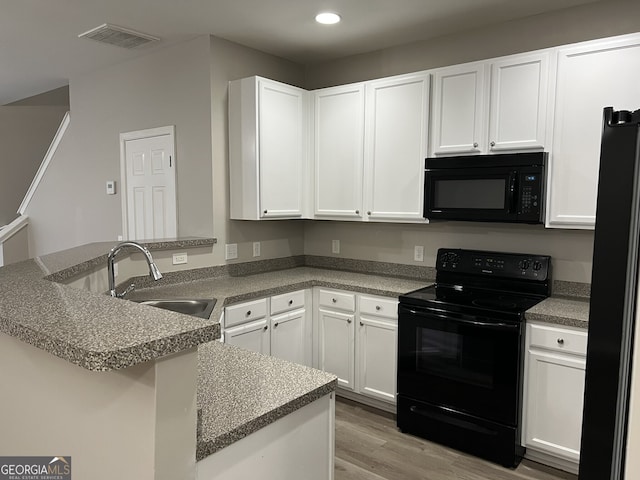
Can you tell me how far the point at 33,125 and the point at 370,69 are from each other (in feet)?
17.4

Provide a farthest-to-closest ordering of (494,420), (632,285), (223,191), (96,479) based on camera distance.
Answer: (223,191)
(494,420)
(96,479)
(632,285)

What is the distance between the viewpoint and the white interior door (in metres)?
3.86

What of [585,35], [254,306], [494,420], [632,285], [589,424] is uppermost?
[585,35]

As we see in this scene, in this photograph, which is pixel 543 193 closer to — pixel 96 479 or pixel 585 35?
pixel 585 35

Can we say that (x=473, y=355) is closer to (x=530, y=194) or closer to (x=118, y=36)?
(x=530, y=194)

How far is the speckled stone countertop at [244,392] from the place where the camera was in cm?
114

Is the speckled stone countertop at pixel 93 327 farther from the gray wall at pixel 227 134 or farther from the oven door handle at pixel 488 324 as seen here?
the gray wall at pixel 227 134

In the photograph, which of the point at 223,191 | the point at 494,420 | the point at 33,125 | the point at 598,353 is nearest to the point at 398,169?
the point at 223,191

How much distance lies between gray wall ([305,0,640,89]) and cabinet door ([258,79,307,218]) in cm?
52

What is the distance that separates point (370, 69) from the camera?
3.78 meters

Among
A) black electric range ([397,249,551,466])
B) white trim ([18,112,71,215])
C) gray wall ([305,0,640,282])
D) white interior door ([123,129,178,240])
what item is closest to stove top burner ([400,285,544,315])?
black electric range ([397,249,551,466])

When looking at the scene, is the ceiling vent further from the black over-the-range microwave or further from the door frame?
the black over-the-range microwave

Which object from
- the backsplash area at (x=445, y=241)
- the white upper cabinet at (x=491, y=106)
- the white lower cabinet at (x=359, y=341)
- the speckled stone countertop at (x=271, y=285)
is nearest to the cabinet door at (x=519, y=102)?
the white upper cabinet at (x=491, y=106)

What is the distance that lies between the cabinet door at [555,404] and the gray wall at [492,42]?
195 centimetres
